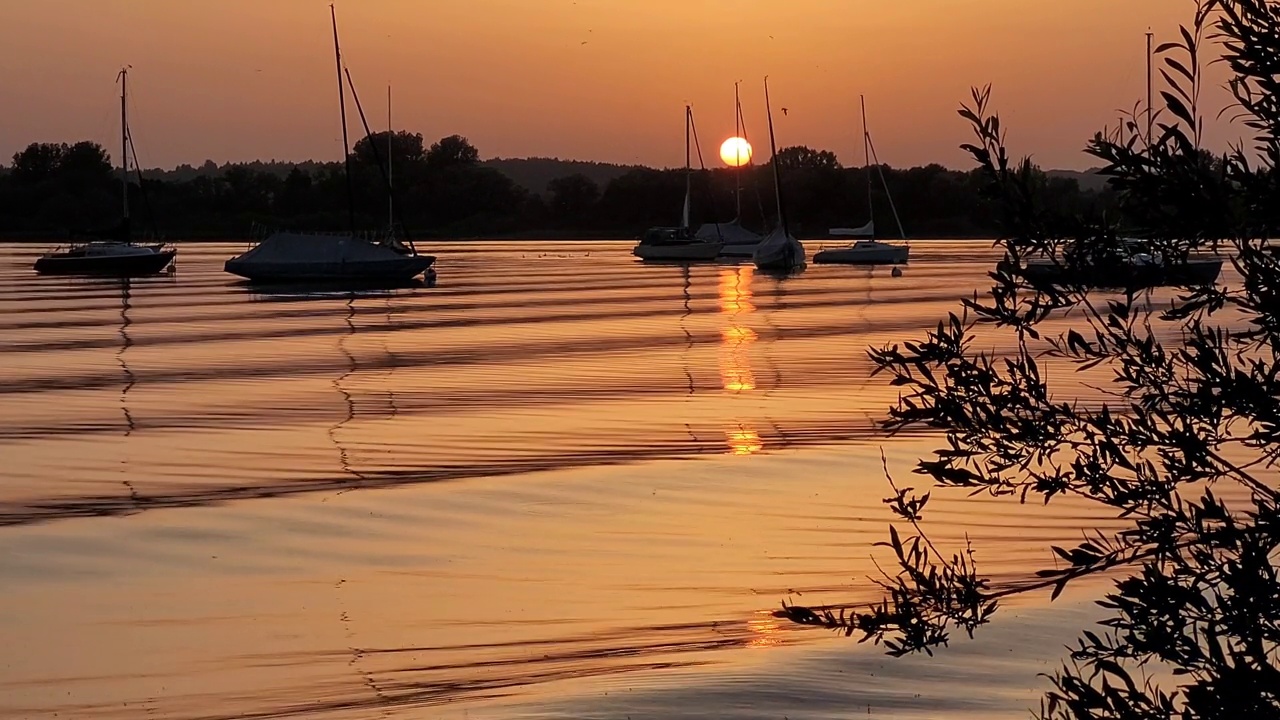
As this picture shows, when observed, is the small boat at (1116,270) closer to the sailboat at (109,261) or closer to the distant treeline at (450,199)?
the sailboat at (109,261)

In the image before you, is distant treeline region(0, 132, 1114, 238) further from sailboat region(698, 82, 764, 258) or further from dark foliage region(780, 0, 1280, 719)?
dark foliage region(780, 0, 1280, 719)

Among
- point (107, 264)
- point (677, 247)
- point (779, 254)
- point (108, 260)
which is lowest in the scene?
point (779, 254)

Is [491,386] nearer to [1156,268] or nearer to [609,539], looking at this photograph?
[609,539]

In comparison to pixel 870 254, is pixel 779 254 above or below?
above

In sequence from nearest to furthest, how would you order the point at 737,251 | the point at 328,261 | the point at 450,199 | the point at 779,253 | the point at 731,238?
1. the point at 328,261
2. the point at 779,253
3. the point at 737,251
4. the point at 731,238
5. the point at 450,199

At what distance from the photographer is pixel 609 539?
14.7 metres

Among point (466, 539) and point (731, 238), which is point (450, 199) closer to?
point (731, 238)

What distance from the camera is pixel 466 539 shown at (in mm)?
14875

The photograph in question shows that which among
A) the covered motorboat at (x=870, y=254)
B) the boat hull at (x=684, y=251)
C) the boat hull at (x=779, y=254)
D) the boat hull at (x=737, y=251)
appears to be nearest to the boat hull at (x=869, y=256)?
the covered motorboat at (x=870, y=254)

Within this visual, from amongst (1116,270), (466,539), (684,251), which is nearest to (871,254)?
(684,251)

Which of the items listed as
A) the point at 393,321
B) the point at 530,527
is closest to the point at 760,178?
the point at 393,321

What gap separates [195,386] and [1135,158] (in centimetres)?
2476

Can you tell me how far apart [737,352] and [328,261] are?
121 ft

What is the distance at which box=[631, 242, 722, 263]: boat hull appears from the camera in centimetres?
10162
